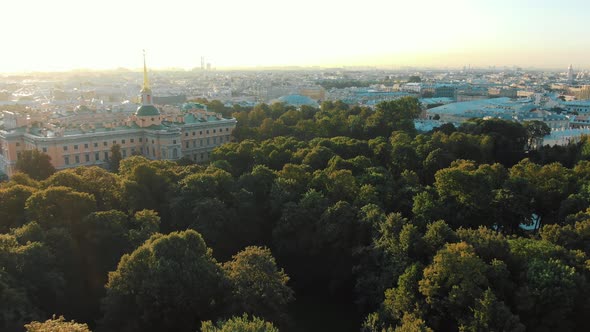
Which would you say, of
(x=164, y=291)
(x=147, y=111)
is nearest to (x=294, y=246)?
(x=164, y=291)

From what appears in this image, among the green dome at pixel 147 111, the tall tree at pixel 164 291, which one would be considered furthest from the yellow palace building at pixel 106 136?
the tall tree at pixel 164 291

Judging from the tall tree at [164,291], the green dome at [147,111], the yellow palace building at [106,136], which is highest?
the green dome at [147,111]

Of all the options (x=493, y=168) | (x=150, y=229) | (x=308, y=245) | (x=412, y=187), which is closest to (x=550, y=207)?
(x=493, y=168)

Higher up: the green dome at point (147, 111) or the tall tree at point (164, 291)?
the green dome at point (147, 111)

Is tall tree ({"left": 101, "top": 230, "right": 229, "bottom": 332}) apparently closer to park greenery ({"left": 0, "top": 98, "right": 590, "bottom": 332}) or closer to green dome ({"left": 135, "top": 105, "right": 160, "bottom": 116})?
park greenery ({"left": 0, "top": 98, "right": 590, "bottom": 332})

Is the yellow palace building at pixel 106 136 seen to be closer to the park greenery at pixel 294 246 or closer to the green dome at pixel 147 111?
the green dome at pixel 147 111

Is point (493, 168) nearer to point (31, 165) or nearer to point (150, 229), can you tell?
point (150, 229)

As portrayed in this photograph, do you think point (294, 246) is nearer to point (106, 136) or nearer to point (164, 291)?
point (164, 291)
